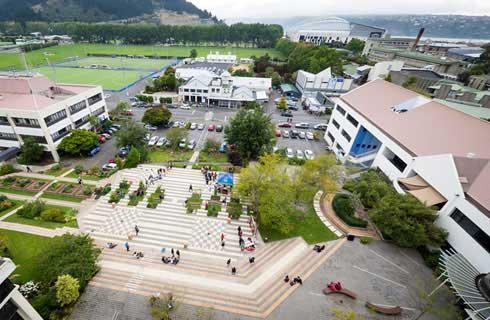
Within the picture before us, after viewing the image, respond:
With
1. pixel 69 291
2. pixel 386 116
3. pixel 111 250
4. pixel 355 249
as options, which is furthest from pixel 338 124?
pixel 69 291

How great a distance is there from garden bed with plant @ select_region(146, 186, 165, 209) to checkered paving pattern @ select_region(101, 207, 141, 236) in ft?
6.06

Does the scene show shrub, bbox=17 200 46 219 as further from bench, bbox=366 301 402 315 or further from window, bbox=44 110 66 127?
bench, bbox=366 301 402 315

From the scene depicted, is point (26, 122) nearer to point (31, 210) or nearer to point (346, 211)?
point (31, 210)

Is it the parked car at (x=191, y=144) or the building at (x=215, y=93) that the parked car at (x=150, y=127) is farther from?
the building at (x=215, y=93)

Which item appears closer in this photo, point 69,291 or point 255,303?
point 69,291

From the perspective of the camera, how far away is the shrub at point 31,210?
26.1 meters

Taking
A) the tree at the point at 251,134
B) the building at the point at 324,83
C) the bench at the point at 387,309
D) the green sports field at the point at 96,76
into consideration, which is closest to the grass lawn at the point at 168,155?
the tree at the point at 251,134

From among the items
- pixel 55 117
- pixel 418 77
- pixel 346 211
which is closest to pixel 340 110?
pixel 346 211

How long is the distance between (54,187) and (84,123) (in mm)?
17455

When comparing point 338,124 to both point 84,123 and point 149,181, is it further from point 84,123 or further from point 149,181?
point 84,123

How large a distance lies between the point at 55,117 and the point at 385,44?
154431mm

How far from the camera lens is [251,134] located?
3744 cm

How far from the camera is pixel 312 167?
28.8 meters

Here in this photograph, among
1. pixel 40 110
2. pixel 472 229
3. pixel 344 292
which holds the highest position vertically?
pixel 40 110
